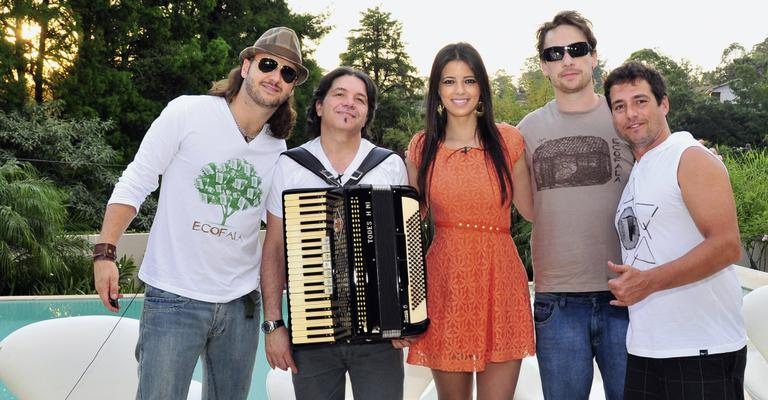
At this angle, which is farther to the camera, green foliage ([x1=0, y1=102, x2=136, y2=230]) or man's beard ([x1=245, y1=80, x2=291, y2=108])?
green foliage ([x1=0, y1=102, x2=136, y2=230])

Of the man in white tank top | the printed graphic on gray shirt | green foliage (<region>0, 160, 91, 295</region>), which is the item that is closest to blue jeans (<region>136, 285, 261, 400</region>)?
the printed graphic on gray shirt

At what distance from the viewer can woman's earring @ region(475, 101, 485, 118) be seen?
9.74 feet

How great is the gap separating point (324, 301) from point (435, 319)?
0.50 m

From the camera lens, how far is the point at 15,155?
15945mm

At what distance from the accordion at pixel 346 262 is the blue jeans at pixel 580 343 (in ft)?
2.04

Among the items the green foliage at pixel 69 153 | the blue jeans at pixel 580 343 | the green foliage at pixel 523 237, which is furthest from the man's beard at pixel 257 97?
the green foliage at pixel 69 153

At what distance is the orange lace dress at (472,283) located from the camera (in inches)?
111

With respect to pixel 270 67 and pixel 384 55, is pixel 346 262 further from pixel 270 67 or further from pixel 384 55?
pixel 384 55

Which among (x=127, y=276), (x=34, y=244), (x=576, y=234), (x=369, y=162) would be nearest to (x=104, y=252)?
(x=369, y=162)

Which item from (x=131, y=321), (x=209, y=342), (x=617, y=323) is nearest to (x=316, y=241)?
(x=209, y=342)

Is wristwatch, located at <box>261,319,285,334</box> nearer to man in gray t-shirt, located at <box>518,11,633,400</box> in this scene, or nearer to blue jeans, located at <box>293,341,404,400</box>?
Result: blue jeans, located at <box>293,341,404,400</box>

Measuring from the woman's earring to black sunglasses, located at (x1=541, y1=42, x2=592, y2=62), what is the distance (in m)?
0.38

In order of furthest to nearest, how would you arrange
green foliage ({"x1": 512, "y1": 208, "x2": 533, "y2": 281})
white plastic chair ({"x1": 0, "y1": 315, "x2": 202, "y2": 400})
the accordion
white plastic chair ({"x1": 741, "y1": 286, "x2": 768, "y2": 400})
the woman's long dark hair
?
1. green foliage ({"x1": 512, "y1": 208, "x2": 533, "y2": 281})
2. white plastic chair ({"x1": 741, "y1": 286, "x2": 768, "y2": 400})
3. white plastic chair ({"x1": 0, "y1": 315, "x2": 202, "y2": 400})
4. the woman's long dark hair
5. the accordion

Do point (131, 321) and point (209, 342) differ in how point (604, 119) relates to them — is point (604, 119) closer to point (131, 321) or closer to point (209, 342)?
point (209, 342)
